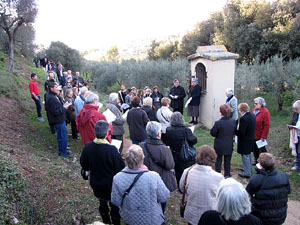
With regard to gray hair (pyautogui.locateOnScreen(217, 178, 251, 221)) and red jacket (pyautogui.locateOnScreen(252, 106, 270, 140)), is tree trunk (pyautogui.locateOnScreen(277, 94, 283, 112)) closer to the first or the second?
red jacket (pyautogui.locateOnScreen(252, 106, 270, 140))

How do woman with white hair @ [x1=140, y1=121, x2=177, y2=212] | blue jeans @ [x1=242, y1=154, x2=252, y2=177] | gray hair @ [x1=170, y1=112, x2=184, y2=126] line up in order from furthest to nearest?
blue jeans @ [x1=242, y1=154, x2=252, y2=177] < gray hair @ [x1=170, y1=112, x2=184, y2=126] < woman with white hair @ [x1=140, y1=121, x2=177, y2=212]

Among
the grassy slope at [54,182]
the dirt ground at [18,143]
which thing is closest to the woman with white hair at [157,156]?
the grassy slope at [54,182]

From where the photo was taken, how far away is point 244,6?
923 inches

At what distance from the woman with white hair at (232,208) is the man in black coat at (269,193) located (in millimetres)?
1087

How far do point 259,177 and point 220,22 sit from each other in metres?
27.3

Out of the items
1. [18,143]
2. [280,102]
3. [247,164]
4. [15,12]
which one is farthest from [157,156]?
[15,12]

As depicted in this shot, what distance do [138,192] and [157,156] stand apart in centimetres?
111

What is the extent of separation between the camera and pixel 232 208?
7.43ft

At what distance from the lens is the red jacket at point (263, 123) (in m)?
6.72

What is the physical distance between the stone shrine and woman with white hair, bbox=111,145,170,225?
7.86m

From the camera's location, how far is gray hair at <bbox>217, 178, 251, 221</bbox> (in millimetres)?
2266

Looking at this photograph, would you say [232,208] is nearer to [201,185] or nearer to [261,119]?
[201,185]

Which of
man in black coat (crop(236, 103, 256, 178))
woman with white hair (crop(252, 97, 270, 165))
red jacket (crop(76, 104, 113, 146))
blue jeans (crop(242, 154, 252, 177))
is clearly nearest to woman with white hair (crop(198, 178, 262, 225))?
red jacket (crop(76, 104, 113, 146))

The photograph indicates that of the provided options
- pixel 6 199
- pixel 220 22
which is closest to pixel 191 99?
pixel 6 199
